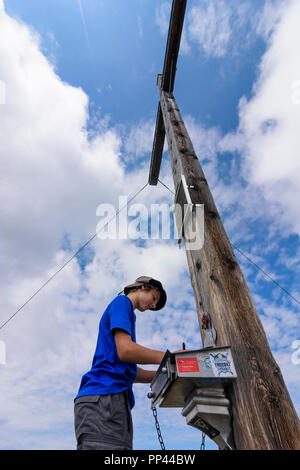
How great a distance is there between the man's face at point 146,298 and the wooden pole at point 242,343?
1.08 ft

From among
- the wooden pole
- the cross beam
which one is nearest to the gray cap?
the wooden pole

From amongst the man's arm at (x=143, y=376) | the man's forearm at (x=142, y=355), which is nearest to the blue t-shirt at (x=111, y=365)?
the man's forearm at (x=142, y=355)

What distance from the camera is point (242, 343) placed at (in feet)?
3.93

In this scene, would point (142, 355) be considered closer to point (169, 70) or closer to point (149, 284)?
point (149, 284)

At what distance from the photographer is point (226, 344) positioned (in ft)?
4.02

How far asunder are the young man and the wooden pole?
1.25 feet

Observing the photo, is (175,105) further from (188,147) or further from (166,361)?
(166,361)

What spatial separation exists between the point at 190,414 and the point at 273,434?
33 cm

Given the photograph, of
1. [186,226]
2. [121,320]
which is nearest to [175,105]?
[186,226]

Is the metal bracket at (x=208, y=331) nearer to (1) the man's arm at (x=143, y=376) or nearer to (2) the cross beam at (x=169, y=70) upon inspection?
(1) the man's arm at (x=143, y=376)

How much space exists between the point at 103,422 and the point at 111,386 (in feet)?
0.52

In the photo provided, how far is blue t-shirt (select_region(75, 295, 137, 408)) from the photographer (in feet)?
4.83

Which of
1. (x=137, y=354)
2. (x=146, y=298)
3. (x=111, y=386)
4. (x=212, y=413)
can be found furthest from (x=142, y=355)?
(x=146, y=298)
